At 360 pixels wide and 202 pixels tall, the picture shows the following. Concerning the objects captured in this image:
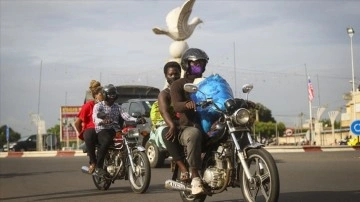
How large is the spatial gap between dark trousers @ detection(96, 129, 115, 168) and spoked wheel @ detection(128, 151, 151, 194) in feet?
1.90

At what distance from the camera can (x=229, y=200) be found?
24.6 feet

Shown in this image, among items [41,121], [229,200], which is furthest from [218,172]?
Result: [41,121]

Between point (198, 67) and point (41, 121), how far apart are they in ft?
123

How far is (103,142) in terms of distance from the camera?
30.6 ft

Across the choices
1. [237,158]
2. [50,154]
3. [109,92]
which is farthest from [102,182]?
[50,154]

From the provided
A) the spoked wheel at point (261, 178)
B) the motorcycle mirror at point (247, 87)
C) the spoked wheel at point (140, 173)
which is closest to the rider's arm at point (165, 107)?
the motorcycle mirror at point (247, 87)

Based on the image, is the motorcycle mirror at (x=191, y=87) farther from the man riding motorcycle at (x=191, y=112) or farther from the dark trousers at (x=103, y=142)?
the dark trousers at (x=103, y=142)

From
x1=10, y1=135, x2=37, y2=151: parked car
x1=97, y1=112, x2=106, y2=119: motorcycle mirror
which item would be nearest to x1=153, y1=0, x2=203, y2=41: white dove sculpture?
x1=10, y1=135, x2=37, y2=151: parked car

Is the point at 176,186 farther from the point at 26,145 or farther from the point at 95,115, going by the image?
the point at 26,145

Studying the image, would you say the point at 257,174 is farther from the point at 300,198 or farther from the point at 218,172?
the point at 300,198

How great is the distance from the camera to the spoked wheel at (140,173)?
8.57m

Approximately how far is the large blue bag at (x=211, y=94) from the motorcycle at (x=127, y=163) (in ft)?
7.81

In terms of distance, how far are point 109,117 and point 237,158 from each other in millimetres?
3827

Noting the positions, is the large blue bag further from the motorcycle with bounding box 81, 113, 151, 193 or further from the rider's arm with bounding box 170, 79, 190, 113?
the motorcycle with bounding box 81, 113, 151, 193
